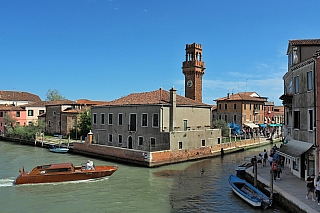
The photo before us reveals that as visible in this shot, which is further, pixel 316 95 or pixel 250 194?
pixel 250 194

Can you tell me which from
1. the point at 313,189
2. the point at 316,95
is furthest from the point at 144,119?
the point at 313,189

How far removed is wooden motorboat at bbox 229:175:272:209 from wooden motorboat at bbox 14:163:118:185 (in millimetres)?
8174

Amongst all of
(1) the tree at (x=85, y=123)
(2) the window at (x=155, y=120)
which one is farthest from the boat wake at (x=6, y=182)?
(1) the tree at (x=85, y=123)

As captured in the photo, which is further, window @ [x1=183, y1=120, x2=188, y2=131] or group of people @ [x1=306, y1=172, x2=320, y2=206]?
window @ [x1=183, y1=120, x2=188, y2=131]

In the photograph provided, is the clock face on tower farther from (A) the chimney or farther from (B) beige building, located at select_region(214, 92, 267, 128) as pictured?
(A) the chimney

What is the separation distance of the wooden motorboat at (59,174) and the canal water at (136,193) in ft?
1.14

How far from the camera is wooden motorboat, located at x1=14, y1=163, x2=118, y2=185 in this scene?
18203mm

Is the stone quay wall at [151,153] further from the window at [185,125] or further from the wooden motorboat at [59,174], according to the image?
the wooden motorboat at [59,174]

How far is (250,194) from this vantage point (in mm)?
14617

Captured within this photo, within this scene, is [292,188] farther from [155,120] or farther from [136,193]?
[155,120]

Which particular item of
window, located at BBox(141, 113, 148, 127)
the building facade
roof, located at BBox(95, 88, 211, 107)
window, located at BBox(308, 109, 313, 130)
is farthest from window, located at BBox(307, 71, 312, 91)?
window, located at BBox(141, 113, 148, 127)

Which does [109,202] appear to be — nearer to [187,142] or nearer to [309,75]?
[309,75]

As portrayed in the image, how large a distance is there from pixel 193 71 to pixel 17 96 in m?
43.1

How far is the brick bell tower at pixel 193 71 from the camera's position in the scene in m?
40.8
